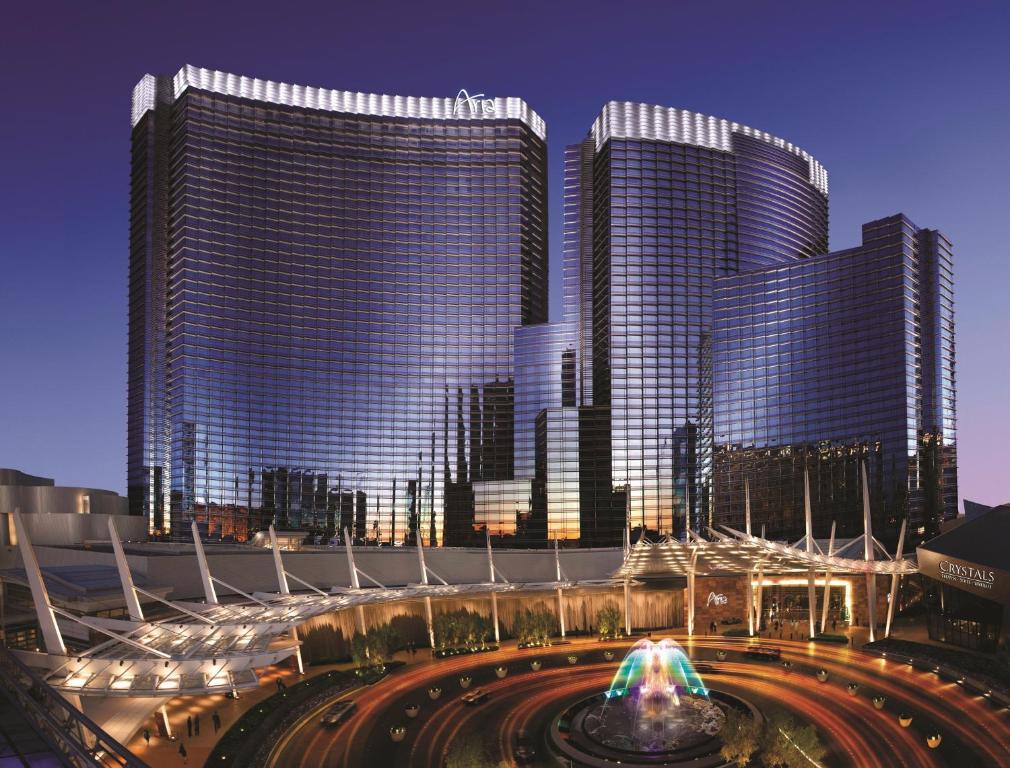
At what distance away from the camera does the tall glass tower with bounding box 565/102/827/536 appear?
14388 centimetres

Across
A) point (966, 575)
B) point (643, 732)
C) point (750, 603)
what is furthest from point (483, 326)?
point (643, 732)

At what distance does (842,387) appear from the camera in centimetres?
13412

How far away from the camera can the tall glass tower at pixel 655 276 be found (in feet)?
472

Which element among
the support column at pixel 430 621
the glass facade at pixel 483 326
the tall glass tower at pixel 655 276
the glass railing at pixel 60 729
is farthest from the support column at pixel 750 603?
the tall glass tower at pixel 655 276

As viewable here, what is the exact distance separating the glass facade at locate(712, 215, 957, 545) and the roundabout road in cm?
7364

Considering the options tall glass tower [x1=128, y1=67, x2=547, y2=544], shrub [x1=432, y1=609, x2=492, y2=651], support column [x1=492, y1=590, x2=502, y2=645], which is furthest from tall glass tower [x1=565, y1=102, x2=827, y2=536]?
shrub [x1=432, y1=609, x2=492, y2=651]

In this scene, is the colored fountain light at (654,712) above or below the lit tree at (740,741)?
below

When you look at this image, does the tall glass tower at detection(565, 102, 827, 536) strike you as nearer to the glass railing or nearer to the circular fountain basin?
the circular fountain basin

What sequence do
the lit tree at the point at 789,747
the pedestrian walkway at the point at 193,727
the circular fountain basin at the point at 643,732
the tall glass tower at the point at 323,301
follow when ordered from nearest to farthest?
the lit tree at the point at 789,747
the circular fountain basin at the point at 643,732
the pedestrian walkway at the point at 193,727
the tall glass tower at the point at 323,301

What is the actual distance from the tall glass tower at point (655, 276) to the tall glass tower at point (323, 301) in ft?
52.5

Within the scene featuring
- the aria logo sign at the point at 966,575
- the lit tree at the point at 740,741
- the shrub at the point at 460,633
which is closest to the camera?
the lit tree at the point at 740,741

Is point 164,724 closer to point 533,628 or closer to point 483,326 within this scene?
point 533,628

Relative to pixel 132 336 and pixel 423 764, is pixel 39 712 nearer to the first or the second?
pixel 423 764

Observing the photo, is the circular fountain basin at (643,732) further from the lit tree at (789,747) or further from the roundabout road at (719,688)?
the lit tree at (789,747)
